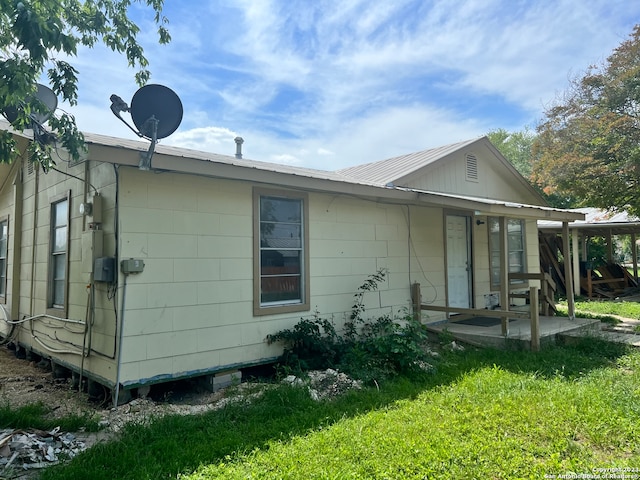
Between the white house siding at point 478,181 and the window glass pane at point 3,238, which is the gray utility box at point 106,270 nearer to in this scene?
the window glass pane at point 3,238

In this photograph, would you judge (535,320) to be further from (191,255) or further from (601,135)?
(601,135)

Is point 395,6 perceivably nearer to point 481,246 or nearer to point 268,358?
point 481,246

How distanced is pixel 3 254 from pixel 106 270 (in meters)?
5.51

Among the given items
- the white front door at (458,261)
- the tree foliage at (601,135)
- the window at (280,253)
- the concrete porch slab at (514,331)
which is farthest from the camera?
the tree foliage at (601,135)

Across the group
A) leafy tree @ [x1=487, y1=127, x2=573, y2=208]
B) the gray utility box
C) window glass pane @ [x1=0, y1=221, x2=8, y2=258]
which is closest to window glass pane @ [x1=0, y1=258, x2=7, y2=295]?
window glass pane @ [x1=0, y1=221, x2=8, y2=258]

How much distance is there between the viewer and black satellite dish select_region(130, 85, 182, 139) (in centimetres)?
453

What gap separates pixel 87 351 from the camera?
507 cm

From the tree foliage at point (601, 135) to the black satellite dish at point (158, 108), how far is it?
10.4 m

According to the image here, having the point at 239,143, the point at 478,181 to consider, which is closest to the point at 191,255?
the point at 239,143

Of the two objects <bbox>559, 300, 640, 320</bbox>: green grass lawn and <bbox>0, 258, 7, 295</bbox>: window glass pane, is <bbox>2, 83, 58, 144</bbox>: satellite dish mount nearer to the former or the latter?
<bbox>0, 258, 7, 295</bbox>: window glass pane

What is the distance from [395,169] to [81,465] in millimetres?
7067

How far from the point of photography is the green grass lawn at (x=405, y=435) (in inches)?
119

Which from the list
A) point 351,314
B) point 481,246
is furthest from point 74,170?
point 481,246

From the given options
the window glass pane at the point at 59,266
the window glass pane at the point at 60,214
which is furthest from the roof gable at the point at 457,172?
the window glass pane at the point at 59,266
